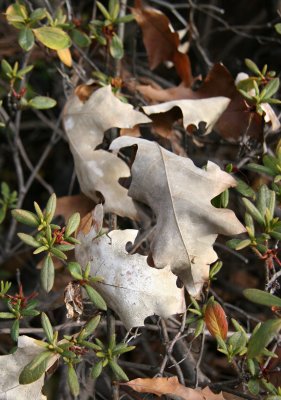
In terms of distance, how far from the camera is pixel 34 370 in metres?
1.15

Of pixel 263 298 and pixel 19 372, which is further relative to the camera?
pixel 19 372

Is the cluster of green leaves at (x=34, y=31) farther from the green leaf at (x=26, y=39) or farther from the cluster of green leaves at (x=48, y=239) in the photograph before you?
the cluster of green leaves at (x=48, y=239)

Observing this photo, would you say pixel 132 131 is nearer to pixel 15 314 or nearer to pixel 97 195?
pixel 97 195

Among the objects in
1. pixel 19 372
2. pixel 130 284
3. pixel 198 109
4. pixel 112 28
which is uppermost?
pixel 112 28

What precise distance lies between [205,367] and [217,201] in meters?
0.59

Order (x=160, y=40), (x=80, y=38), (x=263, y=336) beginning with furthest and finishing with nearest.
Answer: (x=160, y=40)
(x=80, y=38)
(x=263, y=336)

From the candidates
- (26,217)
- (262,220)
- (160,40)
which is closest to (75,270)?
(26,217)

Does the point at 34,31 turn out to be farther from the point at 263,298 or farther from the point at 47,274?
the point at 263,298

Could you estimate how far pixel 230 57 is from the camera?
97.0 inches

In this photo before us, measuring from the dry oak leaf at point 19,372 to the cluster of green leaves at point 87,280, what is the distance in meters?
0.14

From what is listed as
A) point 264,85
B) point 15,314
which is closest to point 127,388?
point 15,314

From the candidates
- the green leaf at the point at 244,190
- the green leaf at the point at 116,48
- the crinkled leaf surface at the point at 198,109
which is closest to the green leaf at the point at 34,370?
the green leaf at the point at 244,190

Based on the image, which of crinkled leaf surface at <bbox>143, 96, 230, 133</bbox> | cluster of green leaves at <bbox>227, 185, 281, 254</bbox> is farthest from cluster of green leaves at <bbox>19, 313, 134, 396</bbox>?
crinkled leaf surface at <bbox>143, 96, 230, 133</bbox>

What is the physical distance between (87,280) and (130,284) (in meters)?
0.09
